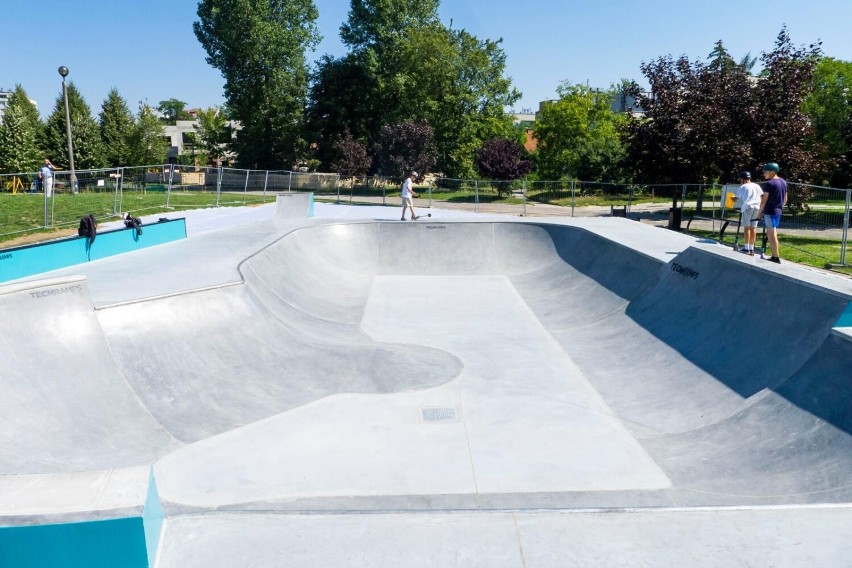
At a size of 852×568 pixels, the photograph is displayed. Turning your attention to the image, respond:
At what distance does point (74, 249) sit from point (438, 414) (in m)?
8.74

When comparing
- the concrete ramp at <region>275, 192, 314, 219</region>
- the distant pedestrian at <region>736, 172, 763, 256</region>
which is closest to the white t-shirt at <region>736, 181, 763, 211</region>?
the distant pedestrian at <region>736, 172, 763, 256</region>

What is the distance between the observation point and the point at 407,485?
5.62 m

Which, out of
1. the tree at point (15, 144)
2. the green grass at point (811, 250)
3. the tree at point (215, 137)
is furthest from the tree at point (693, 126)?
the tree at point (15, 144)

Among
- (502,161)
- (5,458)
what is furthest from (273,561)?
(502,161)

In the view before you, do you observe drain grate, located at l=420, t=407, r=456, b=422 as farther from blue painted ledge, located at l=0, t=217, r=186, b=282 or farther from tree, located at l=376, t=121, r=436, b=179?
tree, located at l=376, t=121, r=436, b=179

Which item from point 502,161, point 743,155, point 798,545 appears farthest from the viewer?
point 502,161

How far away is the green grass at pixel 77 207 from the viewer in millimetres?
16628

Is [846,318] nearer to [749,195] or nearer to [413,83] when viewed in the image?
[749,195]

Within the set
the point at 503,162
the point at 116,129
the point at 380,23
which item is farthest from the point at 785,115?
→ the point at 116,129

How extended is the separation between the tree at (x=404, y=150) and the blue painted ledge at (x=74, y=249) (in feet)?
67.7

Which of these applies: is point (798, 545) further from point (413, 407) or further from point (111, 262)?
point (111, 262)

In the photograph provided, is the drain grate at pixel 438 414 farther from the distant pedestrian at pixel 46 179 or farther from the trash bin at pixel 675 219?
the trash bin at pixel 675 219

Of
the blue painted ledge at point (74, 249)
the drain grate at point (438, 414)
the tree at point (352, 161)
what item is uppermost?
the tree at point (352, 161)

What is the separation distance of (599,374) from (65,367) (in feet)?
22.3
